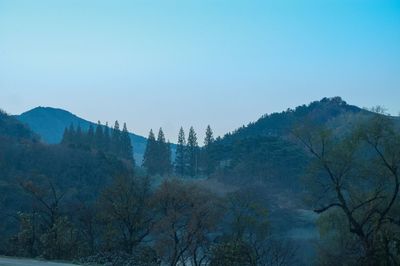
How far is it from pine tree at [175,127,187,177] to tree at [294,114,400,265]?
3437 inches

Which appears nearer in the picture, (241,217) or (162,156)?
(241,217)

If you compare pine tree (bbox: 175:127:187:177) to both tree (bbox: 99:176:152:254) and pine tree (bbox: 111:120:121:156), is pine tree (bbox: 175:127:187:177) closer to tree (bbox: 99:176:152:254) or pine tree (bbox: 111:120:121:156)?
pine tree (bbox: 111:120:121:156)

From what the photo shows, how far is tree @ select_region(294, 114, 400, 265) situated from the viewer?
29.2m

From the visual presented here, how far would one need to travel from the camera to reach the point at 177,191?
129ft

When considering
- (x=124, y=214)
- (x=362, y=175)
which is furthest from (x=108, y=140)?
(x=362, y=175)

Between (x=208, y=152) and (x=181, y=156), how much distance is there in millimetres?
5600

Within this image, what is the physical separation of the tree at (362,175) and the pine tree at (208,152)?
86003 mm

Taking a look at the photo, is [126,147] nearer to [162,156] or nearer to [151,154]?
[151,154]

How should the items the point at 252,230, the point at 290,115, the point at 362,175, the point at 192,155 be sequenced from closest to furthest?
the point at 362,175 < the point at 252,230 < the point at 192,155 < the point at 290,115

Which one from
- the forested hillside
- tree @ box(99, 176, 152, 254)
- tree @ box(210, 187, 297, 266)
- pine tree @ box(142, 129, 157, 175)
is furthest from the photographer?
pine tree @ box(142, 129, 157, 175)

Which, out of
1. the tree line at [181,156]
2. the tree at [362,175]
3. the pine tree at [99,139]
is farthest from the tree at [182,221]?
the pine tree at [99,139]

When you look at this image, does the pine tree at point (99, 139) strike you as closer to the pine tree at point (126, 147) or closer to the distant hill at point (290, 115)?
the pine tree at point (126, 147)

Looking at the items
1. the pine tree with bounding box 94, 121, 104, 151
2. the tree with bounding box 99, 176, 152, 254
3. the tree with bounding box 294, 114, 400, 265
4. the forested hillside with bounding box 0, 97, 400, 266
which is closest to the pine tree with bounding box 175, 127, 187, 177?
the pine tree with bounding box 94, 121, 104, 151

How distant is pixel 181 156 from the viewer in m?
122
